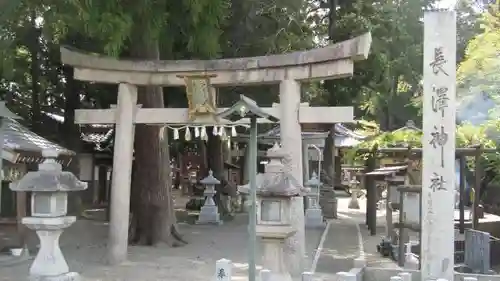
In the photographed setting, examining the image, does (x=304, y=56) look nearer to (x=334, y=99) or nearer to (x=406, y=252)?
(x=406, y=252)

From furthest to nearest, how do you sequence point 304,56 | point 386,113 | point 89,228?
1. point 386,113
2. point 89,228
3. point 304,56

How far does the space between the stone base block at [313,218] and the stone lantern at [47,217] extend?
11590 mm

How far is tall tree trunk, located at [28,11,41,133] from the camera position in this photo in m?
20.5

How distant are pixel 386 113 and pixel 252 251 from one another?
34.1 m

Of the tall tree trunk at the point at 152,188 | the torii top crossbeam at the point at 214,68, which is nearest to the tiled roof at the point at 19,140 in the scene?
the tall tree trunk at the point at 152,188

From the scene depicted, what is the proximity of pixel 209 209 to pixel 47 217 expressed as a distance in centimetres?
1148

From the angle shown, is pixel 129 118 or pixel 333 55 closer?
pixel 333 55

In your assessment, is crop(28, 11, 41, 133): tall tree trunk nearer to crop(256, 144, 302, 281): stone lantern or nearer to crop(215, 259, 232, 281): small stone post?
crop(256, 144, 302, 281): stone lantern

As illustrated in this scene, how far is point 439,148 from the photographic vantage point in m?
9.95

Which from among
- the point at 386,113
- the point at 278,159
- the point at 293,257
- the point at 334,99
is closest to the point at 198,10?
the point at 278,159

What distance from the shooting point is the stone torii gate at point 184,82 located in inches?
467

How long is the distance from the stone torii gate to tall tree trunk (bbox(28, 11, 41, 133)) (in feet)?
25.6

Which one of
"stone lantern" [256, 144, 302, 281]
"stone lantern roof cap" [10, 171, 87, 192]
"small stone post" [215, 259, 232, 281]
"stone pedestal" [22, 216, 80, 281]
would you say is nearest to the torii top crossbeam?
"stone lantern" [256, 144, 302, 281]

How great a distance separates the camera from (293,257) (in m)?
11.6
